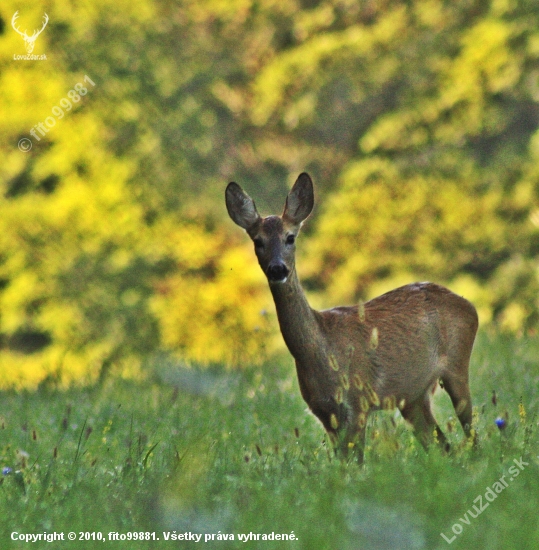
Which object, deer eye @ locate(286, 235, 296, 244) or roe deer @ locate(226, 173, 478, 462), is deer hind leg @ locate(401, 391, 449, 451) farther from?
deer eye @ locate(286, 235, 296, 244)

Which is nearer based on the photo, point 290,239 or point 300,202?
point 290,239

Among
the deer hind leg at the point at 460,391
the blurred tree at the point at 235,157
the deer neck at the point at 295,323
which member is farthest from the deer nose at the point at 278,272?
the blurred tree at the point at 235,157

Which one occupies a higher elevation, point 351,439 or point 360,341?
point 360,341

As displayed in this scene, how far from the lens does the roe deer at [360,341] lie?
486 centimetres

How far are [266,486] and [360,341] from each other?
123cm

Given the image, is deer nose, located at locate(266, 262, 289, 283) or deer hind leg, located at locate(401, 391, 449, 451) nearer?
deer nose, located at locate(266, 262, 289, 283)

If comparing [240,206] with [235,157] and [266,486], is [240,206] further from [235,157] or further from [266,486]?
[235,157]

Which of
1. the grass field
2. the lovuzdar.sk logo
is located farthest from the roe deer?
the lovuzdar.sk logo

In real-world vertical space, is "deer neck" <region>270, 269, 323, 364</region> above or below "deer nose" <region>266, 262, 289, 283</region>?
below

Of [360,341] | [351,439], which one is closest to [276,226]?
[360,341]

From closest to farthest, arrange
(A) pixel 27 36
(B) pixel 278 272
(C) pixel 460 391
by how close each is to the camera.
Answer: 1. (B) pixel 278 272
2. (C) pixel 460 391
3. (A) pixel 27 36

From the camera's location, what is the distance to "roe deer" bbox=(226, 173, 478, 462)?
191 inches

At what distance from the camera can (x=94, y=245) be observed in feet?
41.5

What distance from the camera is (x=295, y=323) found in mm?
4949
